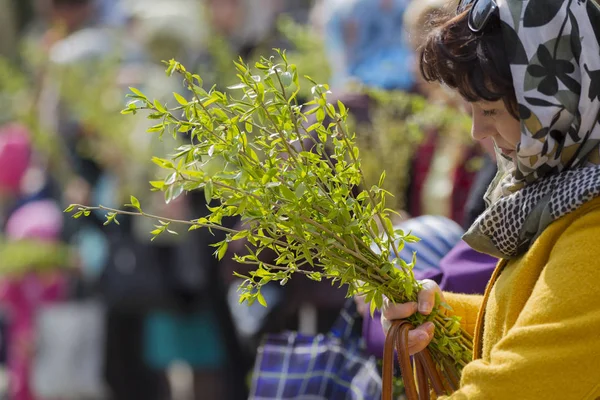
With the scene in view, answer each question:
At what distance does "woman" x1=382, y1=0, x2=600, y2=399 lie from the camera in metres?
1.52

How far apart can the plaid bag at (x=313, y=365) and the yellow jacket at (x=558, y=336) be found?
2.87 ft

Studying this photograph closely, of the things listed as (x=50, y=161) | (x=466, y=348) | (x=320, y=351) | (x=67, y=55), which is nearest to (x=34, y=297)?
(x=50, y=161)

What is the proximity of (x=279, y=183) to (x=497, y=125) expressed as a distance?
370 mm

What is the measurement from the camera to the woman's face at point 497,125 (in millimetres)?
1703

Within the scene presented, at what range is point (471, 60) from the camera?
1.72 m

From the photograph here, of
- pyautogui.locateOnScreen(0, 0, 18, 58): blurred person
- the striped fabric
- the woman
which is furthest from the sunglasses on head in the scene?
pyautogui.locateOnScreen(0, 0, 18, 58): blurred person

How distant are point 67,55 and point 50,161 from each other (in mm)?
587

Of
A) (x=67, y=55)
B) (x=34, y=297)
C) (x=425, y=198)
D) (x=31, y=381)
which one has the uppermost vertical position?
(x=67, y=55)

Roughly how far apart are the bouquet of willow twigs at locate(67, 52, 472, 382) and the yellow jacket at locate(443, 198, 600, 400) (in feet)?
0.87

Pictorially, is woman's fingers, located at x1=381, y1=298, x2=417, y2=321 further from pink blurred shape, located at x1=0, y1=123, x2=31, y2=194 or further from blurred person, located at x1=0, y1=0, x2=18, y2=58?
blurred person, located at x1=0, y1=0, x2=18, y2=58

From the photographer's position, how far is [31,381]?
5.37 meters

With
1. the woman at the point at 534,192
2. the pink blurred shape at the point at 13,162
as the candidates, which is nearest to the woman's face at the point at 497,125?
the woman at the point at 534,192

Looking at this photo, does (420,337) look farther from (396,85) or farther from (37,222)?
(37,222)

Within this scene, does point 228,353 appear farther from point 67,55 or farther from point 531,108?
point 531,108
